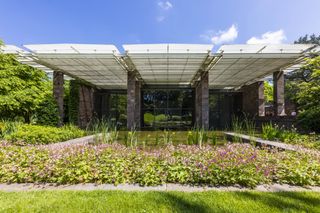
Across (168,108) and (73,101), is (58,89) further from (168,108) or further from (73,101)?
(168,108)

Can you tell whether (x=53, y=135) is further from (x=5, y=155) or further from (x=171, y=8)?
(x=171, y=8)

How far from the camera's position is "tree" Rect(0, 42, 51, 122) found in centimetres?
796

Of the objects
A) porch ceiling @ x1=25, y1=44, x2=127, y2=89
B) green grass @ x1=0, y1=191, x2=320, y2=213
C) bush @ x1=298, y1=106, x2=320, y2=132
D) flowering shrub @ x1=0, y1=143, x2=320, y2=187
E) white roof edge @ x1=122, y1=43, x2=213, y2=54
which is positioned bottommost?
green grass @ x1=0, y1=191, x2=320, y2=213

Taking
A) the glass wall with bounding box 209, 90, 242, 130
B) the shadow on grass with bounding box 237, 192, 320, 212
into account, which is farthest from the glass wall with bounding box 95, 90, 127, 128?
the shadow on grass with bounding box 237, 192, 320, 212

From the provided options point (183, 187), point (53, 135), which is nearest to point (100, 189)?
point (183, 187)

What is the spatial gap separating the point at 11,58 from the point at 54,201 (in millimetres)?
9419

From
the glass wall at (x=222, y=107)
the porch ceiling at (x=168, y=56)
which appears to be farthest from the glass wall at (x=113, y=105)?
the glass wall at (x=222, y=107)

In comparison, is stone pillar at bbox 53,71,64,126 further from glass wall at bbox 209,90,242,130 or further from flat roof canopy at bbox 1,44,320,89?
glass wall at bbox 209,90,242,130

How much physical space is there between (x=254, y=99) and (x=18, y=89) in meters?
15.6

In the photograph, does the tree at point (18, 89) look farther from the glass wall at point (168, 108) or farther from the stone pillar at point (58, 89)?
the glass wall at point (168, 108)

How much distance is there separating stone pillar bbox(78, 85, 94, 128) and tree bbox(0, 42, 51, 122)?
13.8 ft

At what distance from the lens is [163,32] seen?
9.98 meters

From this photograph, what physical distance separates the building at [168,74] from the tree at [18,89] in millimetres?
600

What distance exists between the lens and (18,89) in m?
8.57
